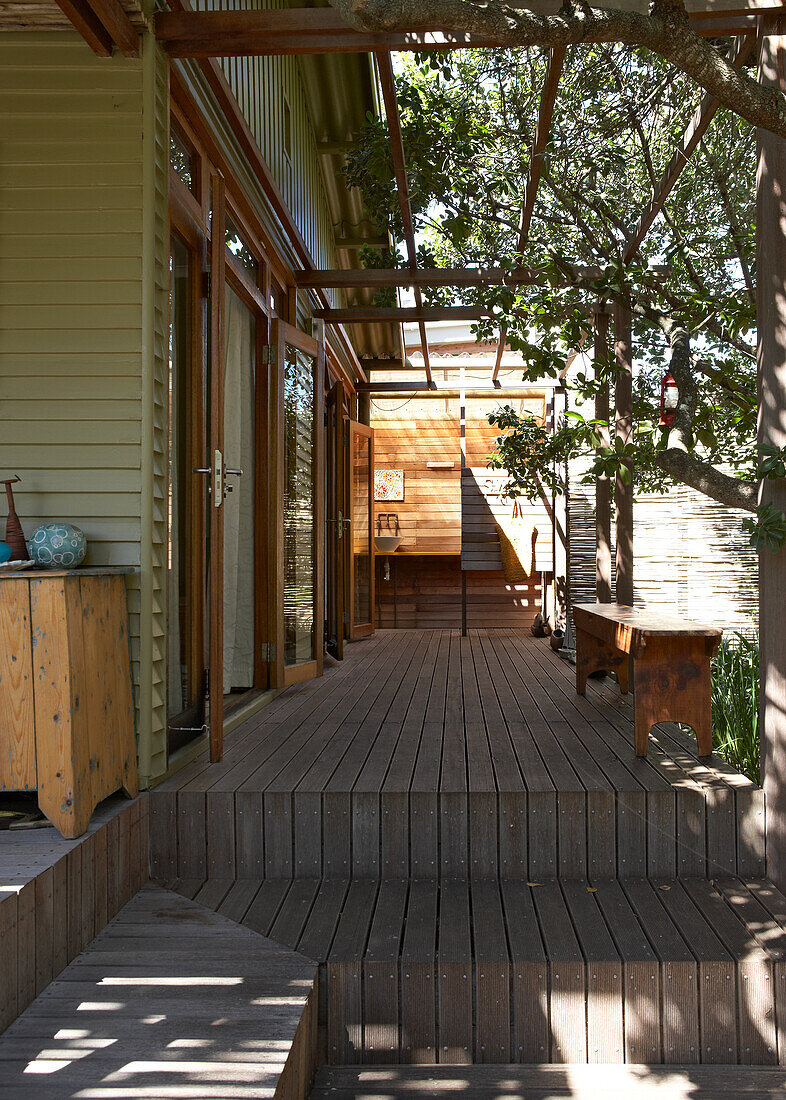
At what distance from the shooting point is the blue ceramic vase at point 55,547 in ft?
8.79

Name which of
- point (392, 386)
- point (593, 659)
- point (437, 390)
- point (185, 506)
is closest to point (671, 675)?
point (593, 659)

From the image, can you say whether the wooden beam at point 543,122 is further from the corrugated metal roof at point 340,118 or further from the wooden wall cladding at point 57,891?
the wooden wall cladding at point 57,891

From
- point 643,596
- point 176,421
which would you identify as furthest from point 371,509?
point 176,421

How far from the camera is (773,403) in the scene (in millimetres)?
2838

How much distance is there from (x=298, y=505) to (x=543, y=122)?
259 cm

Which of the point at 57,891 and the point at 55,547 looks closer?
the point at 57,891

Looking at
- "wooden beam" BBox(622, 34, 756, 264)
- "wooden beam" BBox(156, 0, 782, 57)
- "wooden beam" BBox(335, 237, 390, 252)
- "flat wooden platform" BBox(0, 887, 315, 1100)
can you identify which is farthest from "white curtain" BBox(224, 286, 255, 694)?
"wooden beam" BBox(335, 237, 390, 252)

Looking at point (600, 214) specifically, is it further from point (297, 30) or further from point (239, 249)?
point (297, 30)

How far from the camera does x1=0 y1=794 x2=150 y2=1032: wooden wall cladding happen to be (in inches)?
76.3

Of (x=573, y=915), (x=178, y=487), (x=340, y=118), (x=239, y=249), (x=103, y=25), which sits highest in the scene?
(x=340, y=118)

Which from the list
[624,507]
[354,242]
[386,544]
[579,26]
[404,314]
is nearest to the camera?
[579,26]

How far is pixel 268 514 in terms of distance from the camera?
15.9 ft

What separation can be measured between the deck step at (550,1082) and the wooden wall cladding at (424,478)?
24.6 feet

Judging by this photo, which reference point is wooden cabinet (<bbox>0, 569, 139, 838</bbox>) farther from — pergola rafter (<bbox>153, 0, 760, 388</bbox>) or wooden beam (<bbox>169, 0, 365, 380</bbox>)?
wooden beam (<bbox>169, 0, 365, 380</bbox>)
